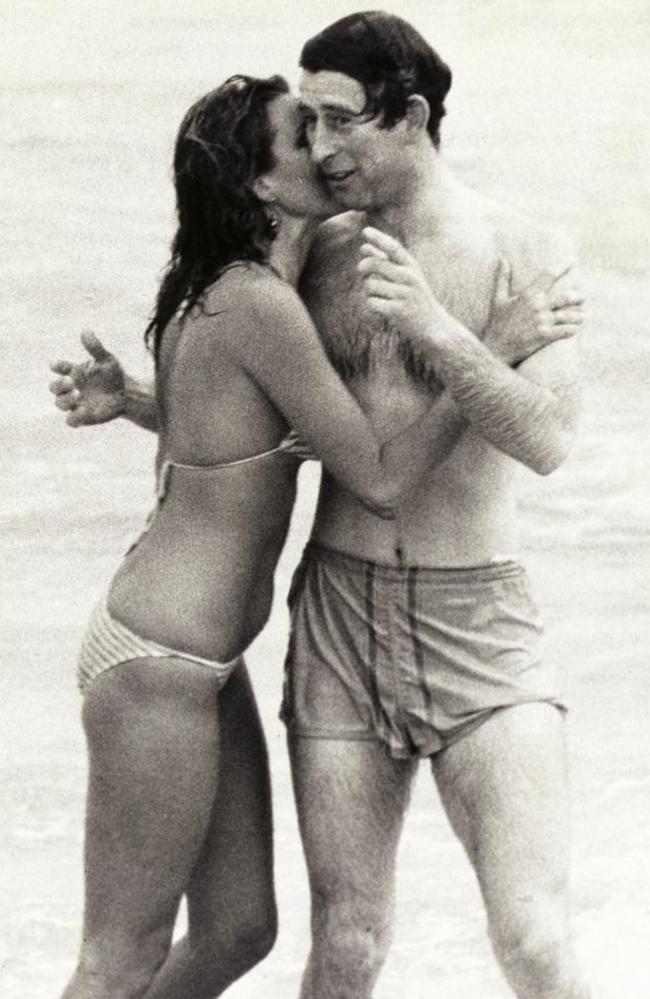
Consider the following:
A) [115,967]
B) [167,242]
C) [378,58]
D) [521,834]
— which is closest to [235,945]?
[115,967]

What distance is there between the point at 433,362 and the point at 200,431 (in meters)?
0.37

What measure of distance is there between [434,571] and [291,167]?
0.67 metres

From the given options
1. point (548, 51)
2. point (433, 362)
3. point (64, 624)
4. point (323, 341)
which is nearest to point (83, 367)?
point (323, 341)

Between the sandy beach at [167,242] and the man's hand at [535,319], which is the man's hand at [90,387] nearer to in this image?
the man's hand at [535,319]

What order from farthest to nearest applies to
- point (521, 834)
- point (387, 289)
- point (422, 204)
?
point (422, 204)
point (521, 834)
point (387, 289)

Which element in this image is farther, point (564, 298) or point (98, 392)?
point (98, 392)

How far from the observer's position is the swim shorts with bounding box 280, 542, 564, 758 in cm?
326

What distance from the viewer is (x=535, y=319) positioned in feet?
10.2

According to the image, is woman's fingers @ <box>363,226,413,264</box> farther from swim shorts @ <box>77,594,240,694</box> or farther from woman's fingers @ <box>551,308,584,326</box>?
swim shorts @ <box>77,594,240,694</box>

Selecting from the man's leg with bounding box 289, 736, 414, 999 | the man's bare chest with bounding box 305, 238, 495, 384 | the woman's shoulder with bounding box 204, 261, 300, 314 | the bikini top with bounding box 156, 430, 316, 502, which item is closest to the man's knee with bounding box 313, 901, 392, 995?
the man's leg with bounding box 289, 736, 414, 999

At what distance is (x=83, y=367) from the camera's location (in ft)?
11.7

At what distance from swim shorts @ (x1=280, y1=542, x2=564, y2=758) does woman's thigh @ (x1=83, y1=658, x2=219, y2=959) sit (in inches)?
9.0

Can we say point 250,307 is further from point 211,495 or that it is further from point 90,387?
point 90,387

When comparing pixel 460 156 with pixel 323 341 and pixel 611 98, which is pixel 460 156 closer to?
pixel 611 98
